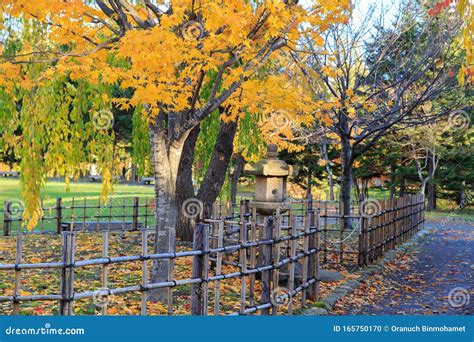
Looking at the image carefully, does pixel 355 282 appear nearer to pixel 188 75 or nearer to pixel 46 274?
pixel 188 75

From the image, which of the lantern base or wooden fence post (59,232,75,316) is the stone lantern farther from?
wooden fence post (59,232,75,316)

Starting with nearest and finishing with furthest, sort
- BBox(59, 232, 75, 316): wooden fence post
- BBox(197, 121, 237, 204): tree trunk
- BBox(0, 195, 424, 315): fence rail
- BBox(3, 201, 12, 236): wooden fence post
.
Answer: BBox(59, 232, 75, 316): wooden fence post
BBox(0, 195, 424, 315): fence rail
BBox(197, 121, 237, 204): tree trunk
BBox(3, 201, 12, 236): wooden fence post
